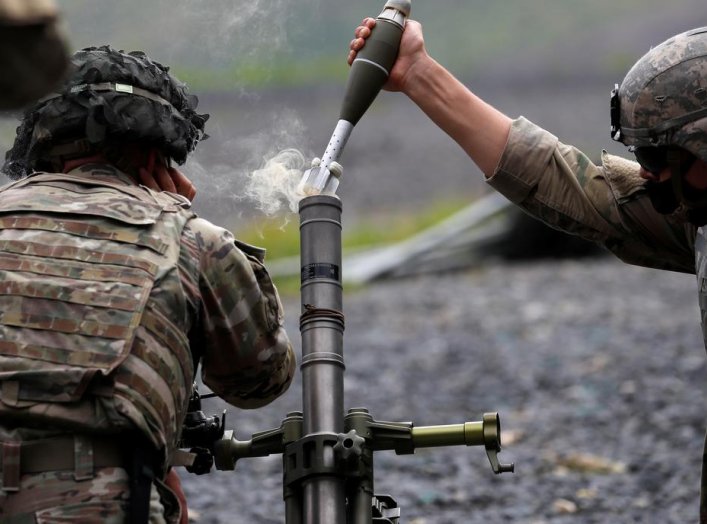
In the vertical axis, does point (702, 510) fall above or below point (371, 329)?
below

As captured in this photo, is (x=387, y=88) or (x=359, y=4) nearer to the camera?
(x=387, y=88)

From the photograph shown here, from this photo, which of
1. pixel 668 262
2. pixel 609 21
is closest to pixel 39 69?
pixel 668 262

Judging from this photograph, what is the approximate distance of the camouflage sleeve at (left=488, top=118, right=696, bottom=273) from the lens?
4836 millimetres

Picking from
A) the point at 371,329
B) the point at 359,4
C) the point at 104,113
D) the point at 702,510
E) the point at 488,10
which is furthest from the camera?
the point at 488,10

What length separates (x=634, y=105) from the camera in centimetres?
465

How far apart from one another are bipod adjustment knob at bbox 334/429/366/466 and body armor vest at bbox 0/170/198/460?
509 millimetres

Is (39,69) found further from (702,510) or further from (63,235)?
(702,510)

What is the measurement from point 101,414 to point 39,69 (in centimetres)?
138

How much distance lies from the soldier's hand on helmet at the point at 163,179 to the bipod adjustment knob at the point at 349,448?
0.96 metres

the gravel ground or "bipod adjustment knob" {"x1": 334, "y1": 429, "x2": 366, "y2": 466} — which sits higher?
the gravel ground

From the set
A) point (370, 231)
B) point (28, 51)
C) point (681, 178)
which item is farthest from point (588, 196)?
point (370, 231)

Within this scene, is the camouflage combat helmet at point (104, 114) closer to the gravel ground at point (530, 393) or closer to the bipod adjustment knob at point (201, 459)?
the bipod adjustment knob at point (201, 459)

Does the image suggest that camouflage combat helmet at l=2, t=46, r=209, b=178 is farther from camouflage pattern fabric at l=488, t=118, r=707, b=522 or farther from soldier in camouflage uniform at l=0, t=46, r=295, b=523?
camouflage pattern fabric at l=488, t=118, r=707, b=522

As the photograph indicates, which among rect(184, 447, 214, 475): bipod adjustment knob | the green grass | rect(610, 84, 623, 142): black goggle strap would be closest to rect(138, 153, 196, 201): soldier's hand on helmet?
rect(184, 447, 214, 475): bipod adjustment knob
